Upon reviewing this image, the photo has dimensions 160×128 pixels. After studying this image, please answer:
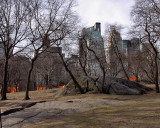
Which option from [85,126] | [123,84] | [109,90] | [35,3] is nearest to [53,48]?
[35,3]

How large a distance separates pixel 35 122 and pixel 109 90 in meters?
11.9

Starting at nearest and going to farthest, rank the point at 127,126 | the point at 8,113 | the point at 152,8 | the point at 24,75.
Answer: the point at 127,126 → the point at 8,113 → the point at 152,8 → the point at 24,75

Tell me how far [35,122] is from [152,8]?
13.2 meters

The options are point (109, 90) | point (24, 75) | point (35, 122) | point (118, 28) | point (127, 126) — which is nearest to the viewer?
point (127, 126)

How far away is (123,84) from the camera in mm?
18812

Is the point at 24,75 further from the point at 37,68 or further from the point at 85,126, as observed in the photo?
the point at 85,126

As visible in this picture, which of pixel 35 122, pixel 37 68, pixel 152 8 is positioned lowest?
pixel 35 122

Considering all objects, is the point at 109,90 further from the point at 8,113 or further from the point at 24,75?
the point at 24,75

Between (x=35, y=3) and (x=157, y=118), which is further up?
(x=35, y=3)

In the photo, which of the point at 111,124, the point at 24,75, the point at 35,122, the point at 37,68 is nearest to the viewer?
the point at 111,124

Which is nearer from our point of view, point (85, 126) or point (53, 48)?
point (85, 126)

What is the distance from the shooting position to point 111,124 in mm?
5305

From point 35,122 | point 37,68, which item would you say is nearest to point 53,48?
point 35,122

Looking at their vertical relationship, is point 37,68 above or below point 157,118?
above
